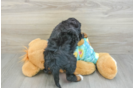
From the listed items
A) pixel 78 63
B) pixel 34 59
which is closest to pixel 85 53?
pixel 78 63

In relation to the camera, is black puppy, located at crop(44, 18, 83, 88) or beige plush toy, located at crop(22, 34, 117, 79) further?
beige plush toy, located at crop(22, 34, 117, 79)

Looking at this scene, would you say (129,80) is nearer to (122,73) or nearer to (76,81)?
(122,73)

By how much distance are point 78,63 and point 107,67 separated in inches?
8.5

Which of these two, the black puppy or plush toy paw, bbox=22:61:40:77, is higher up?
the black puppy

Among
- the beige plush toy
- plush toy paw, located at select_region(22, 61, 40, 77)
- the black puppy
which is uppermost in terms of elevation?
the black puppy

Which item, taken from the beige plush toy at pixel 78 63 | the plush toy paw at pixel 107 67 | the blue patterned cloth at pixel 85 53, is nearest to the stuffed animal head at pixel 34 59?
the beige plush toy at pixel 78 63

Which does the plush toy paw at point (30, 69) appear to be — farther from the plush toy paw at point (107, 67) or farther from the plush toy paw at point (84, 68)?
the plush toy paw at point (107, 67)

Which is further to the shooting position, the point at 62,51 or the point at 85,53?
the point at 85,53

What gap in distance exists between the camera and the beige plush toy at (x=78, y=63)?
87 cm

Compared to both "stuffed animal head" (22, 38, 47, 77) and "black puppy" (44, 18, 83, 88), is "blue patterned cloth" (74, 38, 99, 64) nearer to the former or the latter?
"black puppy" (44, 18, 83, 88)

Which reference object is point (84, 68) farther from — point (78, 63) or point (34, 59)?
point (34, 59)

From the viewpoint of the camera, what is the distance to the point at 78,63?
927 millimetres

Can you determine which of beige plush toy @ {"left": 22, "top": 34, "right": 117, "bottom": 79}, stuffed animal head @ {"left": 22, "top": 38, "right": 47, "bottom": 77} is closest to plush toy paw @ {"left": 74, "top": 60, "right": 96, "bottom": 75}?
beige plush toy @ {"left": 22, "top": 34, "right": 117, "bottom": 79}

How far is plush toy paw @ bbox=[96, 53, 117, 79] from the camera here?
878 millimetres
